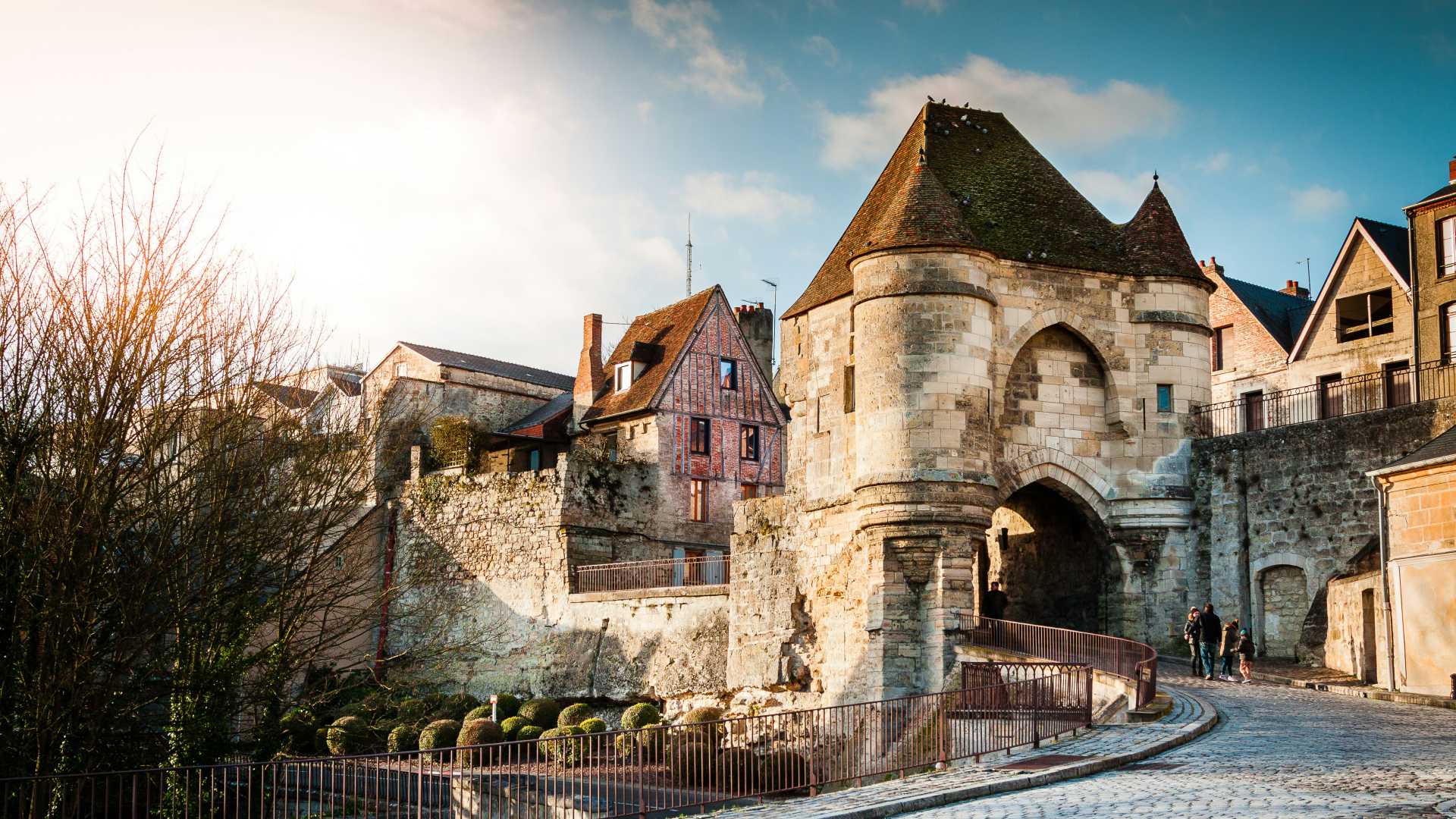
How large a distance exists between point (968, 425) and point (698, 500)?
15.5 meters

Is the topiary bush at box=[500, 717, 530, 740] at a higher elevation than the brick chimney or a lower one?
lower

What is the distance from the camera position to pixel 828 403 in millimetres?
28906

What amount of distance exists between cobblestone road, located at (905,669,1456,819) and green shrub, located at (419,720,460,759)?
17.9 m

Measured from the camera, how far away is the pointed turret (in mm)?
28656

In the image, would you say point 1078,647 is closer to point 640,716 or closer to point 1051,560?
point 1051,560

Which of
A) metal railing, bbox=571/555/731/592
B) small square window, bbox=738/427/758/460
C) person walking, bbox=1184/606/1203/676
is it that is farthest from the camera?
small square window, bbox=738/427/758/460

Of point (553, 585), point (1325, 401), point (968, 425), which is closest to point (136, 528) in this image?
point (968, 425)

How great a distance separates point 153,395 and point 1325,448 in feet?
61.3

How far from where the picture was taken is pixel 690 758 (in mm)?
15336

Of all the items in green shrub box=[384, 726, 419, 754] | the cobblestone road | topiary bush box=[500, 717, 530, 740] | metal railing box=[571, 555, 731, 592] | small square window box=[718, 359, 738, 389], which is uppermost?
small square window box=[718, 359, 738, 389]

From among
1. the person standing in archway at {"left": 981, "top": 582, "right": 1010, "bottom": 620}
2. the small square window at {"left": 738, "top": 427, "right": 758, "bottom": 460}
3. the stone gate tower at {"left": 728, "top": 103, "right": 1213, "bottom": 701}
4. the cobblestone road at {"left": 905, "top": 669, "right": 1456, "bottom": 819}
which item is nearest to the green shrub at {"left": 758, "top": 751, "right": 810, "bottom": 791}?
the cobblestone road at {"left": 905, "top": 669, "right": 1456, "bottom": 819}

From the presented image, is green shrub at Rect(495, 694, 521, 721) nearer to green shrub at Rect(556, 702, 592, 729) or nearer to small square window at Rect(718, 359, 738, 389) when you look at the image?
green shrub at Rect(556, 702, 592, 729)

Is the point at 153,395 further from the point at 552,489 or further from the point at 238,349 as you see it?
the point at 552,489

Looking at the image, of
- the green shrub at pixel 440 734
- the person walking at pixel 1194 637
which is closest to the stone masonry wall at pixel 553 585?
the green shrub at pixel 440 734
